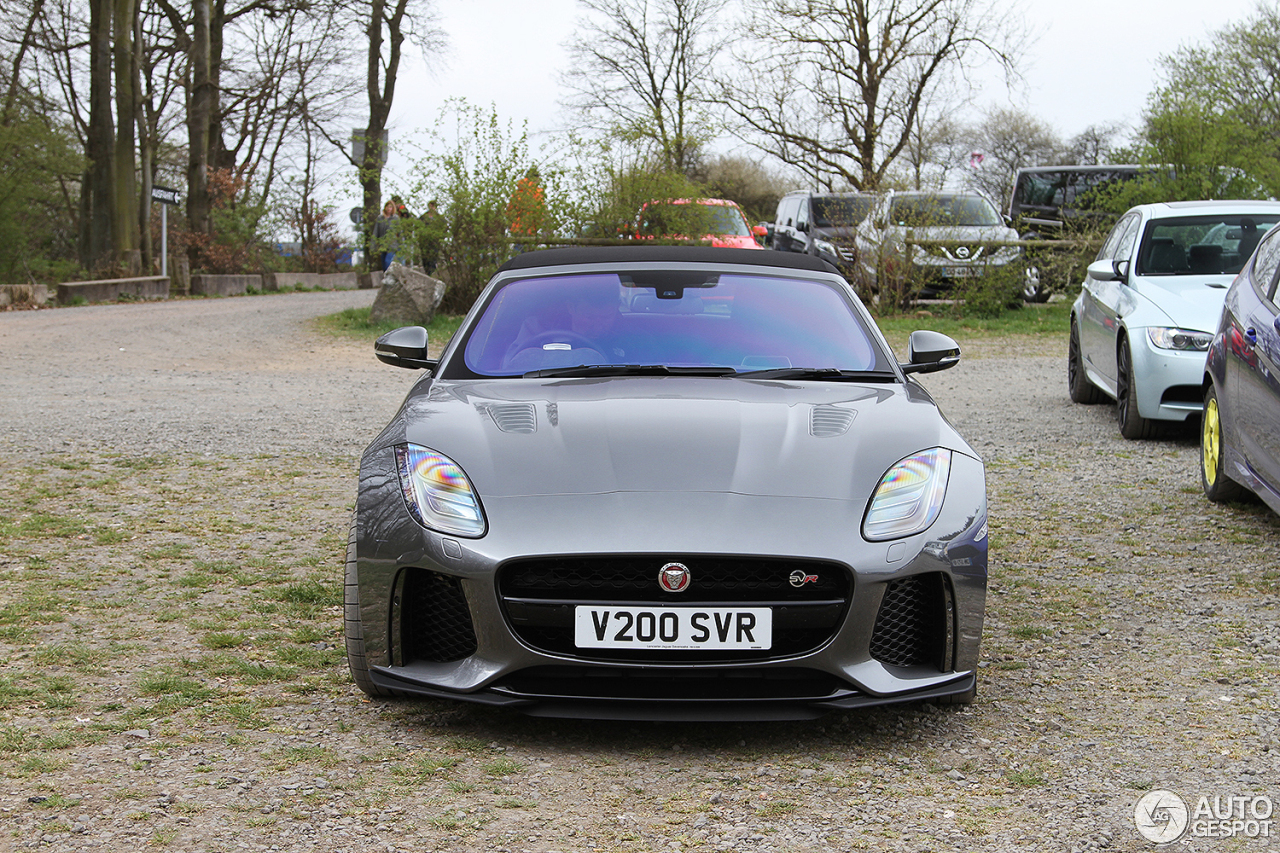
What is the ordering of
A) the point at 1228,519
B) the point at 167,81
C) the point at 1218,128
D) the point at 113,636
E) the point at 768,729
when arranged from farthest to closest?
1. the point at 167,81
2. the point at 1218,128
3. the point at 1228,519
4. the point at 113,636
5. the point at 768,729

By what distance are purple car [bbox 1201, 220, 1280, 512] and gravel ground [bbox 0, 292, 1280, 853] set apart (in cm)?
30

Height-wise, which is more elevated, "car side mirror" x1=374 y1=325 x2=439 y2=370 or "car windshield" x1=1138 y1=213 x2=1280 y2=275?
"car windshield" x1=1138 y1=213 x2=1280 y2=275

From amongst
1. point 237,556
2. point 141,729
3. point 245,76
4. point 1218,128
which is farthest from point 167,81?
point 141,729

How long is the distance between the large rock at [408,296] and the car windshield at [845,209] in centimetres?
602

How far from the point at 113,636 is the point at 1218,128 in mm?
17627

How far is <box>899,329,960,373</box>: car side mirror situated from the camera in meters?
4.93

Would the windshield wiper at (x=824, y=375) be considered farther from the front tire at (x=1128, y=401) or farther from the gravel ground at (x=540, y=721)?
the front tire at (x=1128, y=401)

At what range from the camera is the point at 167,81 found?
34.2 meters

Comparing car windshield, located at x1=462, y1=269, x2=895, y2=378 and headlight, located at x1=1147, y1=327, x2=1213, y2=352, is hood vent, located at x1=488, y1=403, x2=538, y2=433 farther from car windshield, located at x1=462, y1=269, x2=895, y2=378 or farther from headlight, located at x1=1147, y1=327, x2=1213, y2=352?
headlight, located at x1=1147, y1=327, x2=1213, y2=352

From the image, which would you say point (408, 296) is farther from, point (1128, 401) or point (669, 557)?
point (669, 557)

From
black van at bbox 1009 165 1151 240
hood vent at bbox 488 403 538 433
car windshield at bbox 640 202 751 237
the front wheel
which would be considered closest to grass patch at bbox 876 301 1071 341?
the front wheel

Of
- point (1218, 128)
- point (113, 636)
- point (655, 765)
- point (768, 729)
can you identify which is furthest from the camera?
point (1218, 128)

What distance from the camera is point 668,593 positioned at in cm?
338

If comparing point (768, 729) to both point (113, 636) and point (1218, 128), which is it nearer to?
point (113, 636)
